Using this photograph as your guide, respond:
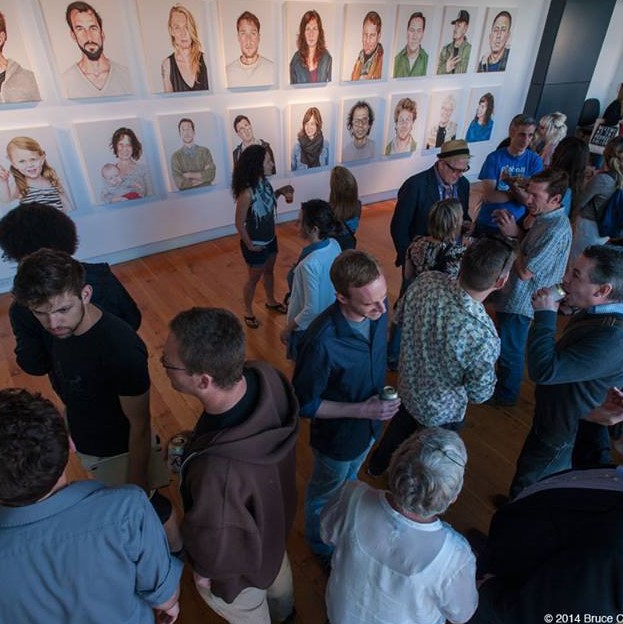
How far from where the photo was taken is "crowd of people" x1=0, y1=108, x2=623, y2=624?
104cm

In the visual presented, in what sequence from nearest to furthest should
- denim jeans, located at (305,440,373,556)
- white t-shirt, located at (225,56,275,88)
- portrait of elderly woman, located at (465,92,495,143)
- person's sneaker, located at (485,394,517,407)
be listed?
denim jeans, located at (305,440,373,556), person's sneaker, located at (485,394,517,407), white t-shirt, located at (225,56,275,88), portrait of elderly woman, located at (465,92,495,143)

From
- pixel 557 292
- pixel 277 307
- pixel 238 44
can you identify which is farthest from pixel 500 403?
pixel 238 44

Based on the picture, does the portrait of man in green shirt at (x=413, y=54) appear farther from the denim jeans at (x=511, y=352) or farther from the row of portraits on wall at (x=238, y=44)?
the denim jeans at (x=511, y=352)

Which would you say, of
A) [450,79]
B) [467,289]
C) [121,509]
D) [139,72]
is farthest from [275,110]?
[121,509]

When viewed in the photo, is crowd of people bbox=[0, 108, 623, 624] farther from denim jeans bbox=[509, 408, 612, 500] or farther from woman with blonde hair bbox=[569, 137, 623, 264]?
woman with blonde hair bbox=[569, 137, 623, 264]

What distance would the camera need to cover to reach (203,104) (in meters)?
4.98

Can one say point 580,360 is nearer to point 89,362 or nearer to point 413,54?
point 89,362

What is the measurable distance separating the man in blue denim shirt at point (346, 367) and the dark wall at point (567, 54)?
785 centimetres

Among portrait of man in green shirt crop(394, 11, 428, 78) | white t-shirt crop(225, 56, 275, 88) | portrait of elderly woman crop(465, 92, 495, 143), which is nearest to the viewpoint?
white t-shirt crop(225, 56, 275, 88)

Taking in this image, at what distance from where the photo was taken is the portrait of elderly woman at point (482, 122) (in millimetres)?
7285

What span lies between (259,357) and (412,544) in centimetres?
277

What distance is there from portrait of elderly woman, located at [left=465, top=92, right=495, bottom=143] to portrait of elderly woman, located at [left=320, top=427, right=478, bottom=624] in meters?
7.62

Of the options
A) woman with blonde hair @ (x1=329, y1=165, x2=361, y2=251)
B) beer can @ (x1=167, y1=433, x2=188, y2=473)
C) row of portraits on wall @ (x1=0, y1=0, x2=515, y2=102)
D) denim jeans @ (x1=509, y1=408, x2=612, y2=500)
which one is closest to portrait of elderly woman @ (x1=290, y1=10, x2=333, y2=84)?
row of portraits on wall @ (x1=0, y1=0, x2=515, y2=102)

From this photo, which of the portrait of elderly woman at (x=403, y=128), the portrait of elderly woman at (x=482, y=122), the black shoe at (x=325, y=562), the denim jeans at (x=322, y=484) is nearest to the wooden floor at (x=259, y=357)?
the black shoe at (x=325, y=562)
